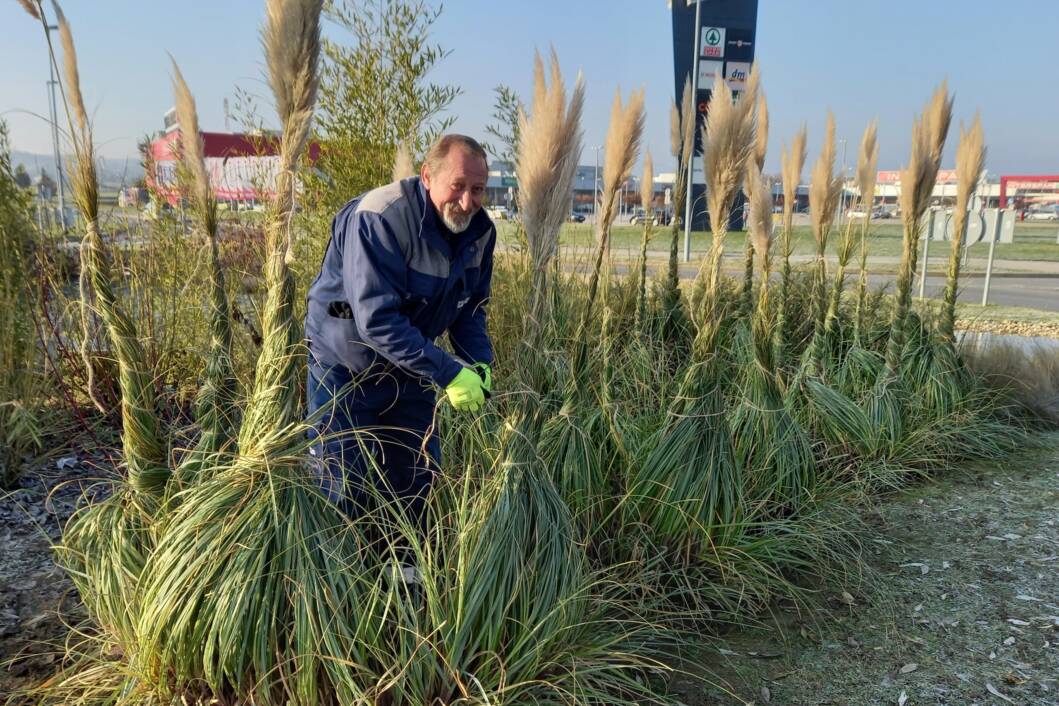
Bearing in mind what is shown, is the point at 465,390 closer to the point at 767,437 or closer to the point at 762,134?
the point at 767,437

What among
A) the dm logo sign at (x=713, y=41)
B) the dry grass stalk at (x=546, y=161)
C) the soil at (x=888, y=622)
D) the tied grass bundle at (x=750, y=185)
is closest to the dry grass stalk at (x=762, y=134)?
the tied grass bundle at (x=750, y=185)

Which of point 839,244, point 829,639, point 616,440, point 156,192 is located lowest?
point 829,639

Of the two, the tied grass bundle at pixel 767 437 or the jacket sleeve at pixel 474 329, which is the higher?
the jacket sleeve at pixel 474 329

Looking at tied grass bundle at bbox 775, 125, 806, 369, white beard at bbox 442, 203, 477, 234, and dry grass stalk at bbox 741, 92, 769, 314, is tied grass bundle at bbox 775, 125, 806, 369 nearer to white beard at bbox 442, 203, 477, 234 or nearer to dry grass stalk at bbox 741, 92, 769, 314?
dry grass stalk at bbox 741, 92, 769, 314

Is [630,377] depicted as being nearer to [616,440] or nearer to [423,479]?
[616,440]

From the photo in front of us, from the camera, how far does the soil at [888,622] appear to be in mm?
2518

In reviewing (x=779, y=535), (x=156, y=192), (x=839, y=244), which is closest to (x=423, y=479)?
(x=779, y=535)

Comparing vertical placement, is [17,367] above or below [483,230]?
below

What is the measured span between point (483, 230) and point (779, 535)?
2.14 metres

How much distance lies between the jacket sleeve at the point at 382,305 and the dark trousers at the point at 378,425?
7.5 inches

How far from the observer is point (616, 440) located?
3.20 metres

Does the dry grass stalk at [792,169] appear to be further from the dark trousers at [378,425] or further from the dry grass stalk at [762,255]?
the dark trousers at [378,425]

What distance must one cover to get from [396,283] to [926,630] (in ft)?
8.73

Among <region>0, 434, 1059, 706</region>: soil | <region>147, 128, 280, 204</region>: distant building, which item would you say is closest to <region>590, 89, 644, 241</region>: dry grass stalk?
<region>147, 128, 280, 204</region>: distant building
